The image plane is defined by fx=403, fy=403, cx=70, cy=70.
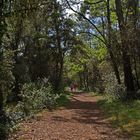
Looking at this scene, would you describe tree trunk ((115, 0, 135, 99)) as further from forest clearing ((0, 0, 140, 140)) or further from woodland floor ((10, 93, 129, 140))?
woodland floor ((10, 93, 129, 140))

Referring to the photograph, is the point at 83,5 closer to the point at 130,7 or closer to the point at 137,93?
the point at 130,7

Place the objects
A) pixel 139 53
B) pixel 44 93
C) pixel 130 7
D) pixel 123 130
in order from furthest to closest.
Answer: pixel 130 7, pixel 139 53, pixel 44 93, pixel 123 130

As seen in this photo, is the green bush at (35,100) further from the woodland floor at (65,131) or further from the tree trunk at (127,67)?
the tree trunk at (127,67)

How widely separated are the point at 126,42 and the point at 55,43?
18187 mm

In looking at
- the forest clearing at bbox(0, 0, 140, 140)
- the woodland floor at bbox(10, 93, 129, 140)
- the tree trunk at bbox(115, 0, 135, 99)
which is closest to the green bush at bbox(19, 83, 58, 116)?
the forest clearing at bbox(0, 0, 140, 140)

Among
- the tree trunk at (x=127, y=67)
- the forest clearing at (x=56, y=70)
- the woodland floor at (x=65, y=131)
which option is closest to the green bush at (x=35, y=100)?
the forest clearing at (x=56, y=70)

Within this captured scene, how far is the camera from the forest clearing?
14336mm

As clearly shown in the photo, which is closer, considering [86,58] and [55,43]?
[55,43]

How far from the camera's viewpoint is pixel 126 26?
2662cm

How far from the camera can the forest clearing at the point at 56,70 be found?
14.3 metres

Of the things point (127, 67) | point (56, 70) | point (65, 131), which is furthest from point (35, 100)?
point (56, 70)

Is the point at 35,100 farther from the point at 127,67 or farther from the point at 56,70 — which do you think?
the point at 56,70

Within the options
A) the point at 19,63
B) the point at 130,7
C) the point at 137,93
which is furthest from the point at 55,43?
the point at 137,93

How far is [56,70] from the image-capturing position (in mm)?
47312
